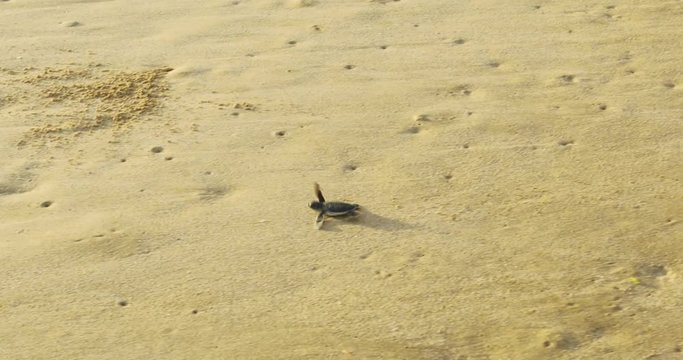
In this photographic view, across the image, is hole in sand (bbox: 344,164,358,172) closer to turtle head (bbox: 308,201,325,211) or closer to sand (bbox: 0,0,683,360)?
sand (bbox: 0,0,683,360)

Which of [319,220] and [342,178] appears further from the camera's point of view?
[342,178]

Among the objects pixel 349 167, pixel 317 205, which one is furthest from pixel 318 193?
pixel 349 167

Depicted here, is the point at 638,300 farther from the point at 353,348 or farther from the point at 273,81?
the point at 273,81

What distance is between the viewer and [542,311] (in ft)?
9.46

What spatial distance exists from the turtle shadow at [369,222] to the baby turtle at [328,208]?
18 mm

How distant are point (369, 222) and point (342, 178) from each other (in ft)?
0.92

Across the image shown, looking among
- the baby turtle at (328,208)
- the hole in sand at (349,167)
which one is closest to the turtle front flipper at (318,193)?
the baby turtle at (328,208)

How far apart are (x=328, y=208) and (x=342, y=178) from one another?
0.90 ft

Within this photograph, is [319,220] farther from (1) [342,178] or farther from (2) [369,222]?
(1) [342,178]

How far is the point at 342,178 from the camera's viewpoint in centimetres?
353

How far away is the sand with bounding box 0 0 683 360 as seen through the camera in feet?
9.40

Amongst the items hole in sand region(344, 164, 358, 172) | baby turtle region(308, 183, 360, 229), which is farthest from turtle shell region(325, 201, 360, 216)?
hole in sand region(344, 164, 358, 172)

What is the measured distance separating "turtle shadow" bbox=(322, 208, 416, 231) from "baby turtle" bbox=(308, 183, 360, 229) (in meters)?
0.02

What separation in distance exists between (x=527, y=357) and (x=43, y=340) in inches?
48.0
